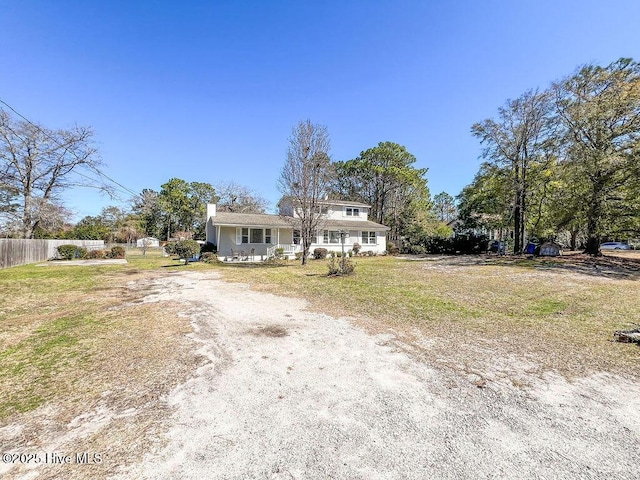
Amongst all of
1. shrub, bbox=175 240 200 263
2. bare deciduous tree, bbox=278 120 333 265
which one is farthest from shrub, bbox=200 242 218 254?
bare deciduous tree, bbox=278 120 333 265

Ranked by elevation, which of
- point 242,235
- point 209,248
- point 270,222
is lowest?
point 209,248

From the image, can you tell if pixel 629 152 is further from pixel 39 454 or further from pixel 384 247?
pixel 39 454

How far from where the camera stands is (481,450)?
7.73 ft

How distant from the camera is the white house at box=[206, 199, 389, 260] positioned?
21031 mm

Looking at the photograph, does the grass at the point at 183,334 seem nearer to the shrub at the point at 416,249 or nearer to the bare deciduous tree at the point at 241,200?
the shrub at the point at 416,249

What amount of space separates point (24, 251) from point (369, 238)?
25377 mm

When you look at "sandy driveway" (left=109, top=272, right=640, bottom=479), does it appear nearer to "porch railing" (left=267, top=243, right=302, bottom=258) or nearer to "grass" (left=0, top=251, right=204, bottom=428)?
"grass" (left=0, top=251, right=204, bottom=428)

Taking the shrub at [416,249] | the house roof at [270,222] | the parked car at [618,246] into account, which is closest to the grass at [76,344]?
the house roof at [270,222]

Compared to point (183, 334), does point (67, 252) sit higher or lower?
higher

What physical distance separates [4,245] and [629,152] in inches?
1420

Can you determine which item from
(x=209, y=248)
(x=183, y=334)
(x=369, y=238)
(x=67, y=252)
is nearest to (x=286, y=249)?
(x=209, y=248)

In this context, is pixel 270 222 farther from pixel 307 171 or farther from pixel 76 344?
pixel 76 344

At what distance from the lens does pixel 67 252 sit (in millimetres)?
21000

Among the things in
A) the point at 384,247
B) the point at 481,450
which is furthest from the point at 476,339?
the point at 384,247
